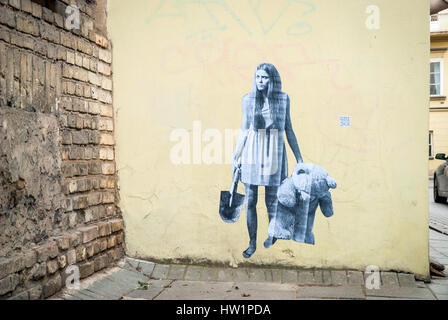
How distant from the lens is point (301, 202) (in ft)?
14.3

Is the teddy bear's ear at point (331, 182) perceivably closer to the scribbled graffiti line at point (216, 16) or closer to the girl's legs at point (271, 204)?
the girl's legs at point (271, 204)

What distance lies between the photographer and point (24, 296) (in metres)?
3.13

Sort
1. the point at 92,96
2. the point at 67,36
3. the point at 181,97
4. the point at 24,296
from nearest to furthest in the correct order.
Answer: the point at 24,296 < the point at 67,36 < the point at 92,96 < the point at 181,97

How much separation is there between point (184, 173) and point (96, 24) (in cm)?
165

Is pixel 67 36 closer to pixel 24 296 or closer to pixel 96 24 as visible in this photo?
pixel 96 24

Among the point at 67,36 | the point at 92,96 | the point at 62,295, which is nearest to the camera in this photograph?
the point at 62,295

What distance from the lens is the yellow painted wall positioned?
421 centimetres

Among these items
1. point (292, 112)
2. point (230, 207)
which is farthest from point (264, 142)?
point (230, 207)

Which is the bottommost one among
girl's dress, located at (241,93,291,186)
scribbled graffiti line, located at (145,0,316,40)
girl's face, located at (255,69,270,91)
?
girl's dress, located at (241,93,291,186)

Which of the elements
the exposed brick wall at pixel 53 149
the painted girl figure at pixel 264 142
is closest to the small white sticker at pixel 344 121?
the painted girl figure at pixel 264 142

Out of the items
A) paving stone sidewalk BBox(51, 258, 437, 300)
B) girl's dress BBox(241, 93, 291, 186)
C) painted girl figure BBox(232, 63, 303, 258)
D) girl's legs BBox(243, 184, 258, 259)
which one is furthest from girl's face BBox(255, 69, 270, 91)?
paving stone sidewalk BBox(51, 258, 437, 300)

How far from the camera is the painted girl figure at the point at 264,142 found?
14.3 ft

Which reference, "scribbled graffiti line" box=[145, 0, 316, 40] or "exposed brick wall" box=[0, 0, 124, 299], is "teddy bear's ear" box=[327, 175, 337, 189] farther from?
"exposed brick wall" box=[0, 0, 124, 299]

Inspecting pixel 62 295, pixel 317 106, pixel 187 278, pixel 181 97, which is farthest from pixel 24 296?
pixel 317 106
